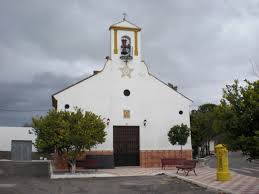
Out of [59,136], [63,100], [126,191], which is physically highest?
[63,100]

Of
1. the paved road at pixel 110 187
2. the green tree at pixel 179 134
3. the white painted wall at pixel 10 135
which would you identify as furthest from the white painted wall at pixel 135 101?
the white painted wall at pixel 10 135

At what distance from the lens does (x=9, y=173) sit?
23.1m

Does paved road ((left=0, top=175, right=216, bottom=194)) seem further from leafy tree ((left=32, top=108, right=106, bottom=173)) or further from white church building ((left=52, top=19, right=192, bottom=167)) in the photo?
white church building ((left=52, top=19, right=192, bottom=167))

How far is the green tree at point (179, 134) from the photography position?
26.3 m

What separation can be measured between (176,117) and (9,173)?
11.5 metres

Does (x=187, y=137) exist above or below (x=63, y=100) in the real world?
below

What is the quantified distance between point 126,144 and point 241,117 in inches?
645

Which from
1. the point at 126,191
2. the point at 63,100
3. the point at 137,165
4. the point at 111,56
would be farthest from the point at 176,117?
the point at 126,191

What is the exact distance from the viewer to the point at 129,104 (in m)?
27.0

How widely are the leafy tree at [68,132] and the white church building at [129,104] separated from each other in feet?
13.6

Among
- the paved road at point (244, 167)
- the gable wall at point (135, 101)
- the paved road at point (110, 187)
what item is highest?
the gable wall at point (135, 101)

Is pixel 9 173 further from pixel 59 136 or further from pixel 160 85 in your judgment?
pixel 160 85

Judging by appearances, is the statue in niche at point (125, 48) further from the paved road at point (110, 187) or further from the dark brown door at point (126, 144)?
the paved road at point (110, 187)

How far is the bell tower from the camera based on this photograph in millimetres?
27156
